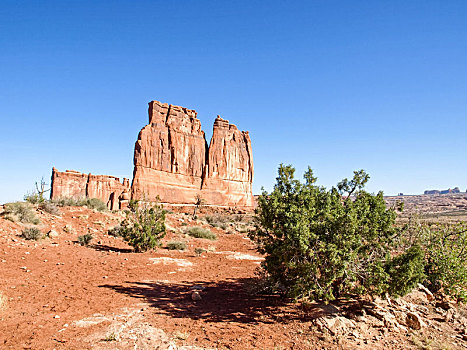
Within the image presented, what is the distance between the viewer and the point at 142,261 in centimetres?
1241

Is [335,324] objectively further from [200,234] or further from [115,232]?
[200,234]

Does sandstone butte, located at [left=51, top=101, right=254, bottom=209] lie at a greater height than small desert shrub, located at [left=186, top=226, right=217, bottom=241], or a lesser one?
greater

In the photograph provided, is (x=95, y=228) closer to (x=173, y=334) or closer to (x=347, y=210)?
(x=173, y=334)

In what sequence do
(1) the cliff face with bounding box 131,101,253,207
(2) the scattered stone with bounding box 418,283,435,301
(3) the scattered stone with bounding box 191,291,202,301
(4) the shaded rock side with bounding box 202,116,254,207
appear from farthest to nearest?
(4) the shaded rock side with bounding box 202,116,254,207
(1) the cliff face with bounding box 131,101,253,207
(2) the scattered stone with bounding box 418,283,435,301
(3) the scattered stone with bounding box 191,291,202,301

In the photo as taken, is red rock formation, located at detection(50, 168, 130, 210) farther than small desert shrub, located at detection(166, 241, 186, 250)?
Yes

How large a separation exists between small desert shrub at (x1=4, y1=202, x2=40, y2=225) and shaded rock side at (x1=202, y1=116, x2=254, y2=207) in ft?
164

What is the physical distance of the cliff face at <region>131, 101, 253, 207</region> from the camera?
59.4 metres

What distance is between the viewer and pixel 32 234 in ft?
43.0

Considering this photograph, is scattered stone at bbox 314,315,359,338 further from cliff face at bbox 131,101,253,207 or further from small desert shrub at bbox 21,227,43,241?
cliff face at bbox 131,101,253,207

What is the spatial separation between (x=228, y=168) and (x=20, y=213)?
57533mm

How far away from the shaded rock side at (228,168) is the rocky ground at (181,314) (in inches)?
2190

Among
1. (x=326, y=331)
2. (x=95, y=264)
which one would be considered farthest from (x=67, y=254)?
(x=326, y=331)

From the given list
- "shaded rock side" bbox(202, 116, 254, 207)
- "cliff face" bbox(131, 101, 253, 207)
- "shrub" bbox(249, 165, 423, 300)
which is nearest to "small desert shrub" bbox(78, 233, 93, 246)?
"shrub" bbox(249, 165, 423, 300)

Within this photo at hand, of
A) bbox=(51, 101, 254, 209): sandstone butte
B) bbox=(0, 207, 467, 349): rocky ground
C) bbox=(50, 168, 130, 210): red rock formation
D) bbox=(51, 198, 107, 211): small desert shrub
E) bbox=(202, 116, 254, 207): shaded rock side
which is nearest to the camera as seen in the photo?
bbox=(0, 207, 467, 349): rocky ground
